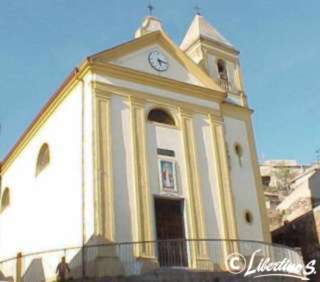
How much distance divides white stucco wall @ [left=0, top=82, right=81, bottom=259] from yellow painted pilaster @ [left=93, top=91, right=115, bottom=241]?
887 millimetres

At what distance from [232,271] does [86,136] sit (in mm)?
6294

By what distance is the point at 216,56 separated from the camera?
23469 millimetres

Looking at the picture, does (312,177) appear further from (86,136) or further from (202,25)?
(86,136)

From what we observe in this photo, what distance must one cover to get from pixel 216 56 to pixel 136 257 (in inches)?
445

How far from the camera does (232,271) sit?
16.0 m

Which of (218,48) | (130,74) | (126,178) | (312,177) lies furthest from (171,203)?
(312,177)

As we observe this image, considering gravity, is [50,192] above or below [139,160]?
below

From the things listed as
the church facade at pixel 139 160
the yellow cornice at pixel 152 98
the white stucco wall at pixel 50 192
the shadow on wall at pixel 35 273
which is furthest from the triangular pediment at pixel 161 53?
the shadow on wall at pixel 35 273

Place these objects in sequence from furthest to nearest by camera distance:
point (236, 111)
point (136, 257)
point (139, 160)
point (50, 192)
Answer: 1. point (236, 111)
2. point (50, 192)
3. point (139, 160)
4. point (136, 257)

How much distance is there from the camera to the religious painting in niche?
1745 centimetres

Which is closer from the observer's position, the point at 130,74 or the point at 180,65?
the point at 130,74

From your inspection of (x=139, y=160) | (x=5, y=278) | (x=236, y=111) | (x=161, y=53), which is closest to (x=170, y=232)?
(x=139, y=160)

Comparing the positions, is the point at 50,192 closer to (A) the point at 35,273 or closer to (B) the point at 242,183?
(A) the point at 35,273

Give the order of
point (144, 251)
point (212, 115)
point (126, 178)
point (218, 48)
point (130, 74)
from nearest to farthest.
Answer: point (144, 251)
point (126, 178)
point (130, 74)
point (212, 115)
point (218, 48)
